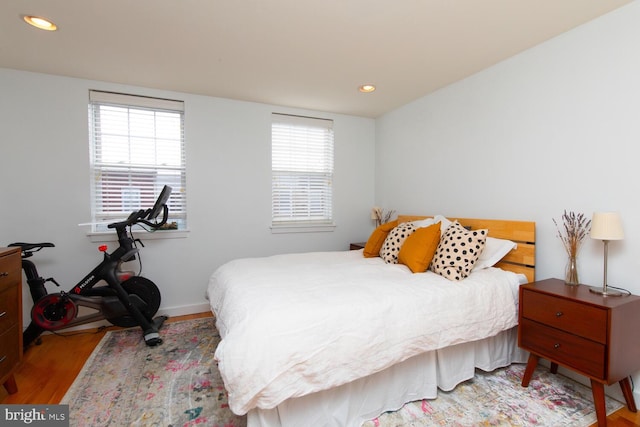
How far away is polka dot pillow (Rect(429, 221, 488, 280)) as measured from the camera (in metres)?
2.16

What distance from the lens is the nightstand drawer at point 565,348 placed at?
1.62 meters

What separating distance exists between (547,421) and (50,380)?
10.5 ft

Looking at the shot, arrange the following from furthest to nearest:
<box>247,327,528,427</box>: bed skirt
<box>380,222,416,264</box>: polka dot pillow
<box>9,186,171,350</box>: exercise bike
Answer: <box>380,222,416,264</box>: polka dot pillow < <box>9,186,171,350</box>: exercise bike < <box>247,327,528,427</box>: bed skirt

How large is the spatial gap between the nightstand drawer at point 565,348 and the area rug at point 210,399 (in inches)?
12.5

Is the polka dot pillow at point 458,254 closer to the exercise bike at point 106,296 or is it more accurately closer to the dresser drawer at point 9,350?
the exercise bike at point 106,296

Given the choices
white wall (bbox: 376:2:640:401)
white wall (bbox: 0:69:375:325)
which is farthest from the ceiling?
white wall (bbox: 0:69:375:325)

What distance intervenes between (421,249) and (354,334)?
1.06 meters

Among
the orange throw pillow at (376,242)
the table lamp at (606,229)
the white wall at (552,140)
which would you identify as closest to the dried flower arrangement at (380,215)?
the white wall at (552,140)

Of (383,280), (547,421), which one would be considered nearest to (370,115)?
(383,280)

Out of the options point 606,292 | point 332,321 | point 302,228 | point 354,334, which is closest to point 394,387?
point 354,334

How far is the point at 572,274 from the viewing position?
2025 millimetres

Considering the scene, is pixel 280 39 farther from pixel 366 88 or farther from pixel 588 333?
pixel 588 333

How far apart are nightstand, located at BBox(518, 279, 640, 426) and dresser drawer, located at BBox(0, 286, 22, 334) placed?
3212mm

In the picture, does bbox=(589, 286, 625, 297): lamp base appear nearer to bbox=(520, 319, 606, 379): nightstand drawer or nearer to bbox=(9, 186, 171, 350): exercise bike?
bbox=(520, 319, 606, 379): nightstand drawer
